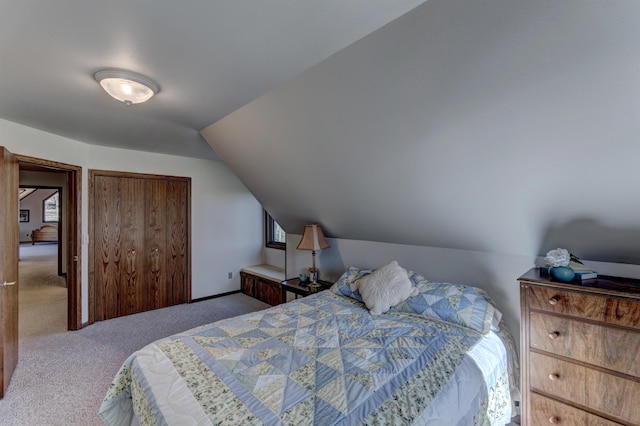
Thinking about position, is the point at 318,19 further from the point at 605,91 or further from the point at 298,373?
the point at 298,373

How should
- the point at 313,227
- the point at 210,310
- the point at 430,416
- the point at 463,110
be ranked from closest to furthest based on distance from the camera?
the point at 430,416 < the point at 463,110 < the point at 313,227 < the point at 210,310

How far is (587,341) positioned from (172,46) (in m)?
2.70

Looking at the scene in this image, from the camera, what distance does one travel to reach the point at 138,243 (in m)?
4.00

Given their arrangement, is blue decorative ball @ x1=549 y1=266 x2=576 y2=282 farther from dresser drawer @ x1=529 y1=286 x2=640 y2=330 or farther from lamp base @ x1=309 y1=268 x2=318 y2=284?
lamp base @ x1=309 y1=268 x2=318 y2=284

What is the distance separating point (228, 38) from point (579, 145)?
1.84 m

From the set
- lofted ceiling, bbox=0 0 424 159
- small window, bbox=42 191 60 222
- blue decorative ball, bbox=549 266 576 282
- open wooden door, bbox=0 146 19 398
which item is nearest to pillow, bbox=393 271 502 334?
blue decorative ball, bbox=549 266 576 282

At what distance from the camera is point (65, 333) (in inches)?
131

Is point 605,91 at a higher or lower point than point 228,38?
lower

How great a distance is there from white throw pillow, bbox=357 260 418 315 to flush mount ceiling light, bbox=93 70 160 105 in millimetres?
2193

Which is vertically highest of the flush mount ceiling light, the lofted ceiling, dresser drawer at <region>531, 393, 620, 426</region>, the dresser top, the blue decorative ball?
the lofted ceiling

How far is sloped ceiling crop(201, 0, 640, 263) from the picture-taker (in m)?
1.16

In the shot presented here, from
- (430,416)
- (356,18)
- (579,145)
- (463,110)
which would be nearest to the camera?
(430,416)

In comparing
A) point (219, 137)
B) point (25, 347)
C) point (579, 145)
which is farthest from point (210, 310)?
point (579, 145)

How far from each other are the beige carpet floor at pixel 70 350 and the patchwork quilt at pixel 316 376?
1060 millimetres
